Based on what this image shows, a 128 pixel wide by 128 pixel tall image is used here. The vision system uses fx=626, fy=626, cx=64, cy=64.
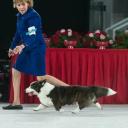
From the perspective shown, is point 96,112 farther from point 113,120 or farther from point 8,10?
point 8,10

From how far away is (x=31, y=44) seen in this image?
6.76 m

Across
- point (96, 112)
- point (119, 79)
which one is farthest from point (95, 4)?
point (96, 112)

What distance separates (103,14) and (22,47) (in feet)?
17.4

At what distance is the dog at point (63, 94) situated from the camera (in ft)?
22.2

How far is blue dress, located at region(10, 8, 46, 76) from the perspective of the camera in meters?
6.76

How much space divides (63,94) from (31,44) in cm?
64

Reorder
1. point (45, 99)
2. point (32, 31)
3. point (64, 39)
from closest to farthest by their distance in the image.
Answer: point (32, 31) < point (45, 99) < point (64, 39)

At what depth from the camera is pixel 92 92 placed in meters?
6.83

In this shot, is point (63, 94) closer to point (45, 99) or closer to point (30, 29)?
point (45, 99)

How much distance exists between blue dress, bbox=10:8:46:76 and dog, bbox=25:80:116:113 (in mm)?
213

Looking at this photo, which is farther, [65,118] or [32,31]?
[32,31]

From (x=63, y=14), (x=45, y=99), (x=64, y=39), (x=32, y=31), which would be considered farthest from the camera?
(x=63, y=14)

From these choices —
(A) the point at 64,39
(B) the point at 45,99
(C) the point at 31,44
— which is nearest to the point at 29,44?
(C) the point at 31,44

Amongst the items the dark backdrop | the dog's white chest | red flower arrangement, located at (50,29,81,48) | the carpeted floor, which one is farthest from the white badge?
the dark backdrop
